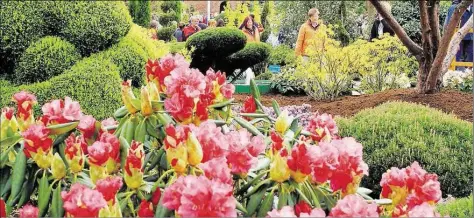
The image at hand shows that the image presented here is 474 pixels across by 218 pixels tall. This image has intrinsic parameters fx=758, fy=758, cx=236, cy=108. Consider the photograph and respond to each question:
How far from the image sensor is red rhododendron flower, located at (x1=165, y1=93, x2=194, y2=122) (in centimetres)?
231

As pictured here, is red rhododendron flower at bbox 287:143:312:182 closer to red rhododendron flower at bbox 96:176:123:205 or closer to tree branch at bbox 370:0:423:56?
red rhododendron flower at bbox 96:176:123:205

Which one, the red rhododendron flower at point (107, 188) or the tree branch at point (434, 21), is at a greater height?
the red rhododendron flower at point (107, 188)

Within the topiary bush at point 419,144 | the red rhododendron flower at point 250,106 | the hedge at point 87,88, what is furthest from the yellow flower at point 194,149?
the hedge at point 87,88

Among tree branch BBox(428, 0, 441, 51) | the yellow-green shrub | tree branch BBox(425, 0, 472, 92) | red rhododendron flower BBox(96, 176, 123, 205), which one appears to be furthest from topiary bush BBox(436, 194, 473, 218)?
the yellow-green shrub

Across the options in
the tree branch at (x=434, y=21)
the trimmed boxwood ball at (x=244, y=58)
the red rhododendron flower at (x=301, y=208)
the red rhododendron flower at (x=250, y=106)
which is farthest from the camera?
the trimmed boxwood ball at (x=244, y=58)

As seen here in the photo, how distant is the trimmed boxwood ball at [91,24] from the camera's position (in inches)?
276

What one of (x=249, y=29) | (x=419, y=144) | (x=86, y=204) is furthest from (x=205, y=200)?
(x=249, y=29)

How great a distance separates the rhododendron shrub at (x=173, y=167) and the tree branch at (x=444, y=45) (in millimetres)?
6013

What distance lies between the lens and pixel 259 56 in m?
12.8

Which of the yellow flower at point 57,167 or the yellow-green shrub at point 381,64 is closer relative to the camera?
the yellow flower at point 57,167

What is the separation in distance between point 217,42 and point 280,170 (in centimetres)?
975

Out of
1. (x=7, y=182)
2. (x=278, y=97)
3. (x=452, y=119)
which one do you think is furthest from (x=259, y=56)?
(x=7, y=182)

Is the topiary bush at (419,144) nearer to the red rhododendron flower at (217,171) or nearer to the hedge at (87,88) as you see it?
the hedge at (87,88)

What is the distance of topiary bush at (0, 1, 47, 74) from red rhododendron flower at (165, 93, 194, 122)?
4919mm
